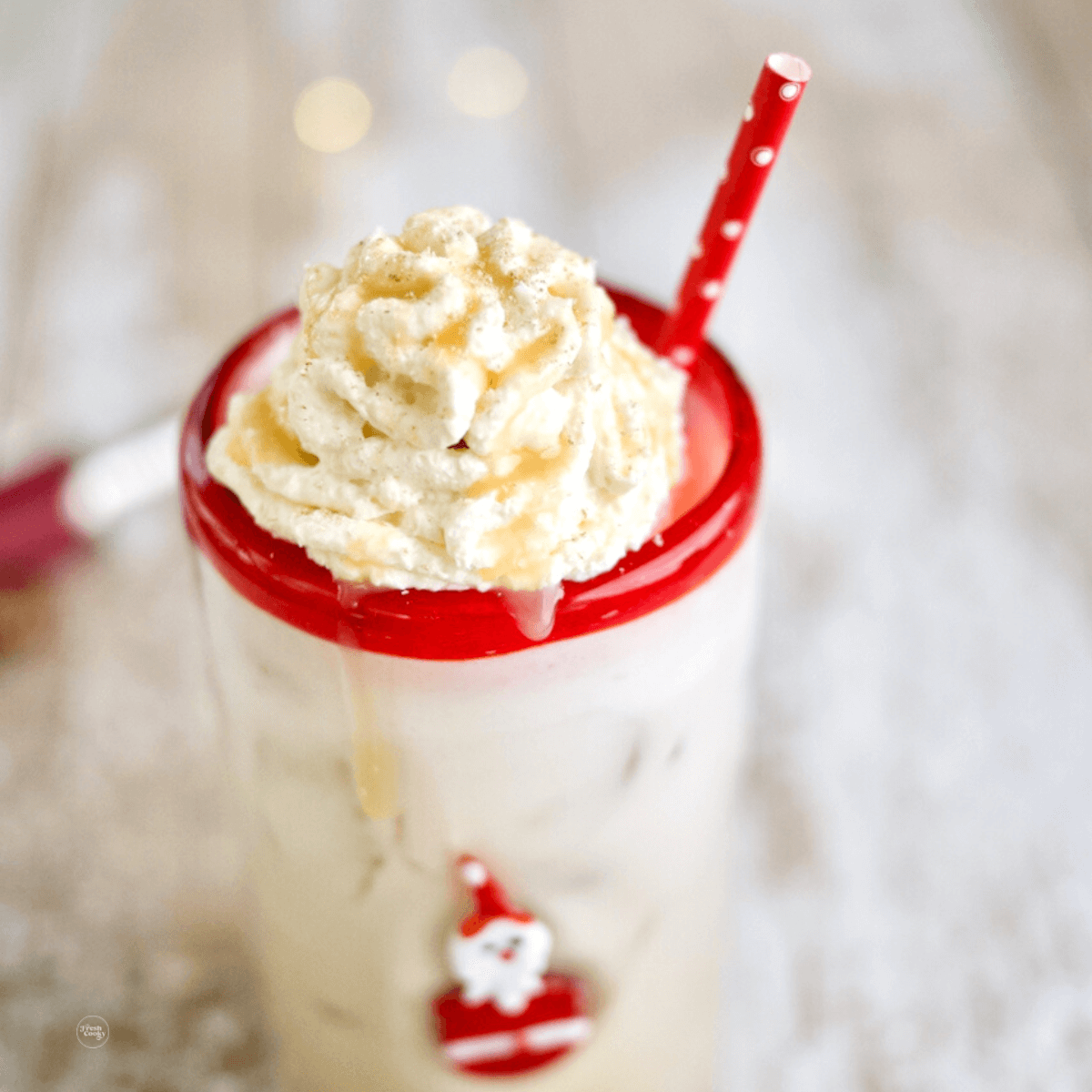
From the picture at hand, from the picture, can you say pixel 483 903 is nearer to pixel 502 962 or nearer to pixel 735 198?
pixel 502 962

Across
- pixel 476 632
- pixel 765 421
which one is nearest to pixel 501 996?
pixel 476 632

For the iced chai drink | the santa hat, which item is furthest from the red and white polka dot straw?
the santa hat

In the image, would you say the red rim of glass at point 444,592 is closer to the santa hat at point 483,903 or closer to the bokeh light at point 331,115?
the santa hat at point 483,903

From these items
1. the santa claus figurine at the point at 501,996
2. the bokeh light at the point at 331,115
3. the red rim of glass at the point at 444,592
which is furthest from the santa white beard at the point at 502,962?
the bokeh light at the point at 331,115

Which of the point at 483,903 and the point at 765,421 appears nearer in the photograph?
the point at 483,903

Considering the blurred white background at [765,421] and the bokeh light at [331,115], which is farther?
the bokeh light at [331,115]

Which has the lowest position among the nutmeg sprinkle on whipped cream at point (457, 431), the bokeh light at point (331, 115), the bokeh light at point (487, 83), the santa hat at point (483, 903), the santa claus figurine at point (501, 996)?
the santa claus figurine at point (501, 996)
